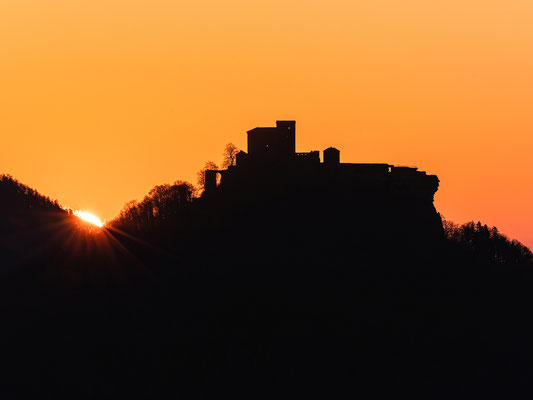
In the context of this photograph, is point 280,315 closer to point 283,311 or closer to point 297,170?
point 283,311

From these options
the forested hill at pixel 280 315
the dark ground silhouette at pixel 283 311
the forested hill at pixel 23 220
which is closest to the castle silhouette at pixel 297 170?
the dark ground silhouette at pixel 283 311

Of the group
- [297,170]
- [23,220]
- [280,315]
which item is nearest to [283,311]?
[280,315]

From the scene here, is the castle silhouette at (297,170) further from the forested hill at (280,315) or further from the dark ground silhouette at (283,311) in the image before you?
the forested hill at (280,315)

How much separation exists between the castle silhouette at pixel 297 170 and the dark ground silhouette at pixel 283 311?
0.22m

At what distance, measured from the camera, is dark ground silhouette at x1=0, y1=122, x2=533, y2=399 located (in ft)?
333

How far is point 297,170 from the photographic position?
Result: 335 ft

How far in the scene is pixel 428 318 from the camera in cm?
10856

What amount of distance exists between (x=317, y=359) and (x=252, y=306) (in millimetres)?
8856

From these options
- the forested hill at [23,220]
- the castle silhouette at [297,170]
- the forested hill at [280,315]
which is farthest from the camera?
the forested hill at [23,220]

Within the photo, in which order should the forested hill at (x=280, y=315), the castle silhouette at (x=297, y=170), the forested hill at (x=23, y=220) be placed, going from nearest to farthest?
the castle silhouette at (x=297, y=170), the forested hill at (x=280, y=315), the forested hill at (x=23, y=220)

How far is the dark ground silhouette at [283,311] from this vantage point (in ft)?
333

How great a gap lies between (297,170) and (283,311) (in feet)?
50.5

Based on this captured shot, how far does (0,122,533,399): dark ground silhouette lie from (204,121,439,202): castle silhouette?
0.73 ft

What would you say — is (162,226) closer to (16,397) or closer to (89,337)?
(89,337)
